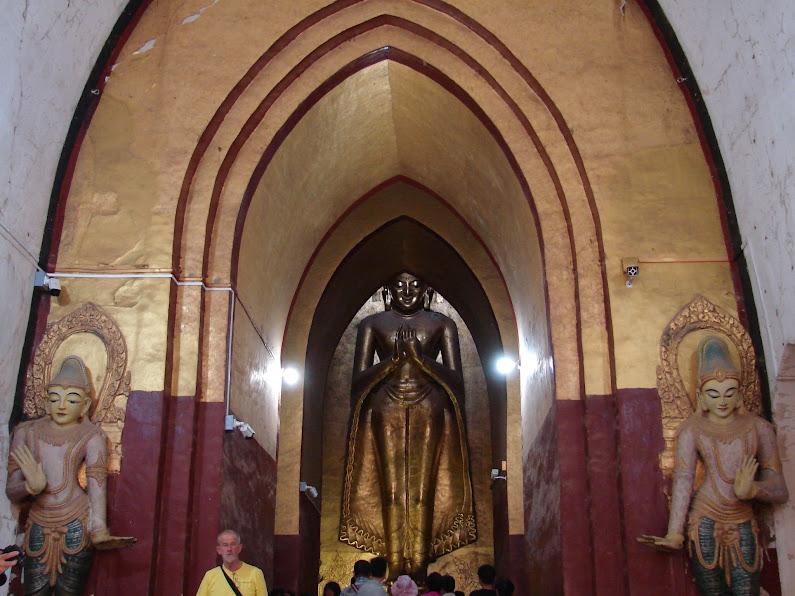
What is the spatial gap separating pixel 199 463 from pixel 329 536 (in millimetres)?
4616

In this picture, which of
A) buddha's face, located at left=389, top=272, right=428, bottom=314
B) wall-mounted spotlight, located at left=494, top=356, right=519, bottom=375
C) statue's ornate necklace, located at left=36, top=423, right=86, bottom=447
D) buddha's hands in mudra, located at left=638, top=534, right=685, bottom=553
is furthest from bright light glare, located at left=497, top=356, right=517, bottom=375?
statue's ornate necklace, located at left=36, top=423, right=86, bottom=447

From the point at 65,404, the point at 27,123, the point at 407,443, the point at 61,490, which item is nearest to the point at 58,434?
the point at 65,404

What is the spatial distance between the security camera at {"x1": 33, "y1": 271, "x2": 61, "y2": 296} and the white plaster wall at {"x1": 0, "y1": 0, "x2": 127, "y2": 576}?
6 centimetres

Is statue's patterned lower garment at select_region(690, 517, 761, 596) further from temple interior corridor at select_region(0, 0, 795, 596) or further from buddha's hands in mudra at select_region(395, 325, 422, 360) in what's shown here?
→ buddha's hands in mudra at select_region(395, 325, 422, 360)

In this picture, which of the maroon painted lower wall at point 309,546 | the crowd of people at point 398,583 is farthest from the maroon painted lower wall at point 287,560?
the crowd of people at point 398,583

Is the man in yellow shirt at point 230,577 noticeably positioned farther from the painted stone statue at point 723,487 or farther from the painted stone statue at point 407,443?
the painted stone statue at point 407,443

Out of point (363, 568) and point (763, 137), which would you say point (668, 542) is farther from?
point (763, 137)

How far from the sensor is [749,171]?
5816 millimetres

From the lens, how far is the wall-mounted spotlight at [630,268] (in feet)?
19.3

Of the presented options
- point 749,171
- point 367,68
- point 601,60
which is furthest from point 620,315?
point 367,68

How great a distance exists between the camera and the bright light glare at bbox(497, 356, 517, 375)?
29.5 ft

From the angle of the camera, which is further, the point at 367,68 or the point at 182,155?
the point at 367,68

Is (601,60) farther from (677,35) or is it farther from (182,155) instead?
(182,155)

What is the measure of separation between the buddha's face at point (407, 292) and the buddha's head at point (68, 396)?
5318mm
